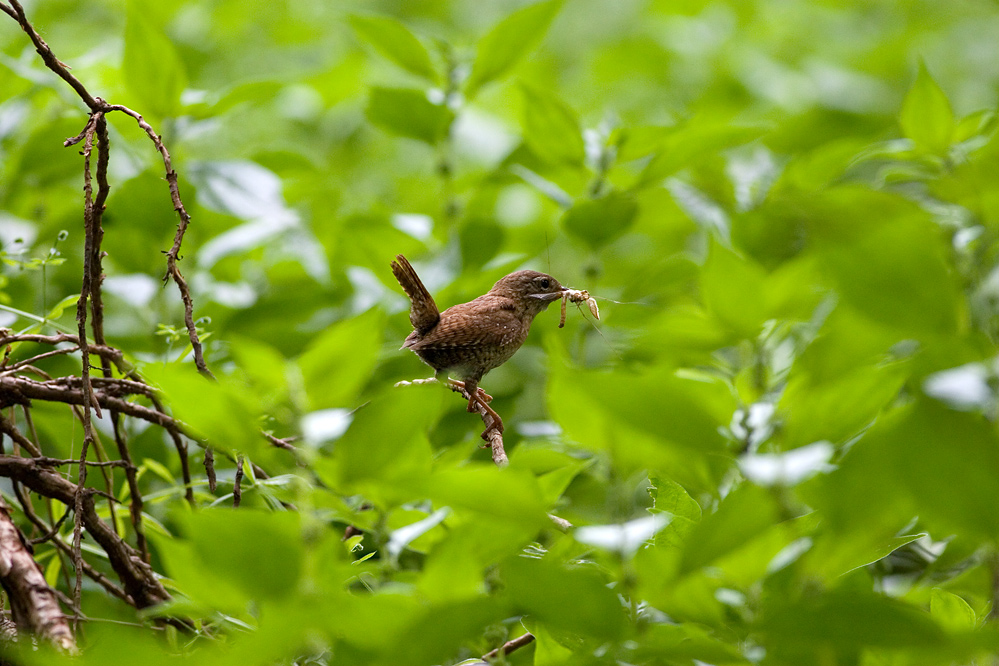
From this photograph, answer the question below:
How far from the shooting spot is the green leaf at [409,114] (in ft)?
6.19

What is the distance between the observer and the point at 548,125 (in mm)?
1796

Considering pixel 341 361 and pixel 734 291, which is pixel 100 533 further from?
pixel 734 291

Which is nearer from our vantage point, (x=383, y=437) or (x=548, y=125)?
(x=383, y=437)

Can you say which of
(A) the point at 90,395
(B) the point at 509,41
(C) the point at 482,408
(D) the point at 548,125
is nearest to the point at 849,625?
(A) the point at 90,395

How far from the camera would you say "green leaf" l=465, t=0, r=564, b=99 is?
6.02ft

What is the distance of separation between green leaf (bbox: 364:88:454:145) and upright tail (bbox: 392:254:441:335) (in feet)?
1.63

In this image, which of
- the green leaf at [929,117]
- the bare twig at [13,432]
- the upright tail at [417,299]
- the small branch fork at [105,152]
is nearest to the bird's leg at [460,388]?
the upright tail at [417,299]

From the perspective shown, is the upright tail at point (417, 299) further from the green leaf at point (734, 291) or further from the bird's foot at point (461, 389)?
the green leaf at point (734, 291)

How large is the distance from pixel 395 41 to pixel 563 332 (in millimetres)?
787

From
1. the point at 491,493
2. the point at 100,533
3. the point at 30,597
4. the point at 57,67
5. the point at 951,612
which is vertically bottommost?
the point at 951,612

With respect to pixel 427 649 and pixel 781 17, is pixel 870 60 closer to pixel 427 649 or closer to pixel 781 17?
pixel 781 17

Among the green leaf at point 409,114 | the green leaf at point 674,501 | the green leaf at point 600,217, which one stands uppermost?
the green leaf at point 409,114

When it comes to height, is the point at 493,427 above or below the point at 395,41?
below

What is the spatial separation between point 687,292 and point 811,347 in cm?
175
